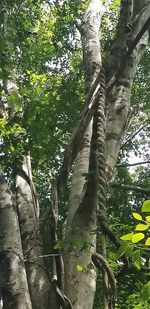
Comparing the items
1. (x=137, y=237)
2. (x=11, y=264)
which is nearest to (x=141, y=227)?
(x=137, y=237)

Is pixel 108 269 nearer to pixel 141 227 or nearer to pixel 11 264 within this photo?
pixel 11 264

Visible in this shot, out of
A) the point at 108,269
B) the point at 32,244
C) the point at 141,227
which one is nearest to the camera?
the point at 141,227

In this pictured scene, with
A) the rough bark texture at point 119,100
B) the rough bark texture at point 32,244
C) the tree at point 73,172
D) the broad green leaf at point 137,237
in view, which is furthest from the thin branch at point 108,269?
the rough bark texture at point 119,100

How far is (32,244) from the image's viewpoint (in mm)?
2883

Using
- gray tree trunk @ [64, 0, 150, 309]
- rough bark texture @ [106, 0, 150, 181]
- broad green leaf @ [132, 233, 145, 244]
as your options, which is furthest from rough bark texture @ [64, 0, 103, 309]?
broad green leaf @ [132, 233, 145, 244]

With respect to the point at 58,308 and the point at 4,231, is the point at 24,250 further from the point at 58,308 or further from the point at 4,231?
the point at 58,308

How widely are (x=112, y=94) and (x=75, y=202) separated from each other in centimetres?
100

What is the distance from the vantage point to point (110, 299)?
2.31m

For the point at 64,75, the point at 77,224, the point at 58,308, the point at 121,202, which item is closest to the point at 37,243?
the point at 77,224

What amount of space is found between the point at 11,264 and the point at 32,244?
0.31m

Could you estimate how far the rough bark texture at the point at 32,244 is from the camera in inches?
101

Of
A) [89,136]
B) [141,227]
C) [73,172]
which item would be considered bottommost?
[141,227]

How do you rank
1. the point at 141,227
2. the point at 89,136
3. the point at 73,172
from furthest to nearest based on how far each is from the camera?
1. the point at 89,136
2. the point at 73,172
3. the point at 141,227

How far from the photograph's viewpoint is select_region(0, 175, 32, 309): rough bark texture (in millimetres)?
2455
